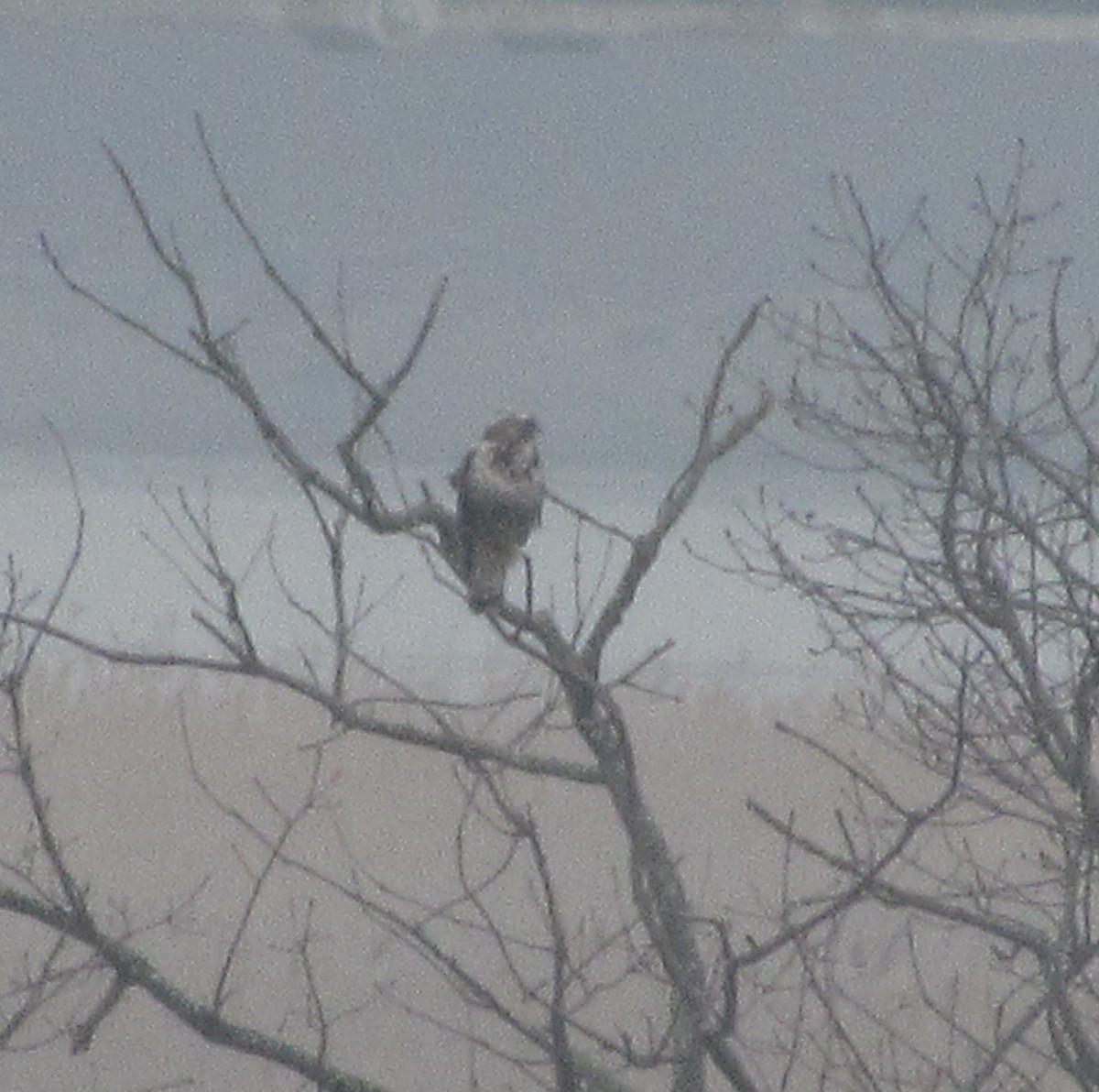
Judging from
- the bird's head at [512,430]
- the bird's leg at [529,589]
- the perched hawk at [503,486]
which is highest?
the bird's head at [512,430]

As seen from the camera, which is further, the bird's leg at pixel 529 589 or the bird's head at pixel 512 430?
the bird's head at pixel 512 430

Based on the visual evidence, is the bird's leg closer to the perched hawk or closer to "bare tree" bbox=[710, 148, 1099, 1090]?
"bare tree" bbox=[710, 148, 1099, 1090]

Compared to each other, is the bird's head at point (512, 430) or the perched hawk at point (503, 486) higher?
the bird's head at point (512, 430)

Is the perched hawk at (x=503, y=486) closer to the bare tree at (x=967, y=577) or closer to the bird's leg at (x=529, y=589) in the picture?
the bare tree at (x=967, y=577)

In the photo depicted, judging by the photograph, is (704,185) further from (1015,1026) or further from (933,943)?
(1015,1026)

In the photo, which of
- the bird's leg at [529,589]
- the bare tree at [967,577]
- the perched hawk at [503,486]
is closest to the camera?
the bare tree at [967,577]

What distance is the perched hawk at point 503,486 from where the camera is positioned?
4.14 metres

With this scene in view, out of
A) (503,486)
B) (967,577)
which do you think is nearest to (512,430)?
(503,486)

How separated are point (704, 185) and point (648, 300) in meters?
1.47

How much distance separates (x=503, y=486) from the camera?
13.7 feet

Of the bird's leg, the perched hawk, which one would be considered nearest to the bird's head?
the perched hawk

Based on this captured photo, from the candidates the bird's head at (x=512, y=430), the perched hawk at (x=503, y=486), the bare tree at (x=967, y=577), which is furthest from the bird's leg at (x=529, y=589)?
the bird's head at (x=512, y=430)

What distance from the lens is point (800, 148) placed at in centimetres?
2133

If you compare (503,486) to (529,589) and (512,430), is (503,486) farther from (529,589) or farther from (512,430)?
(529,589)
